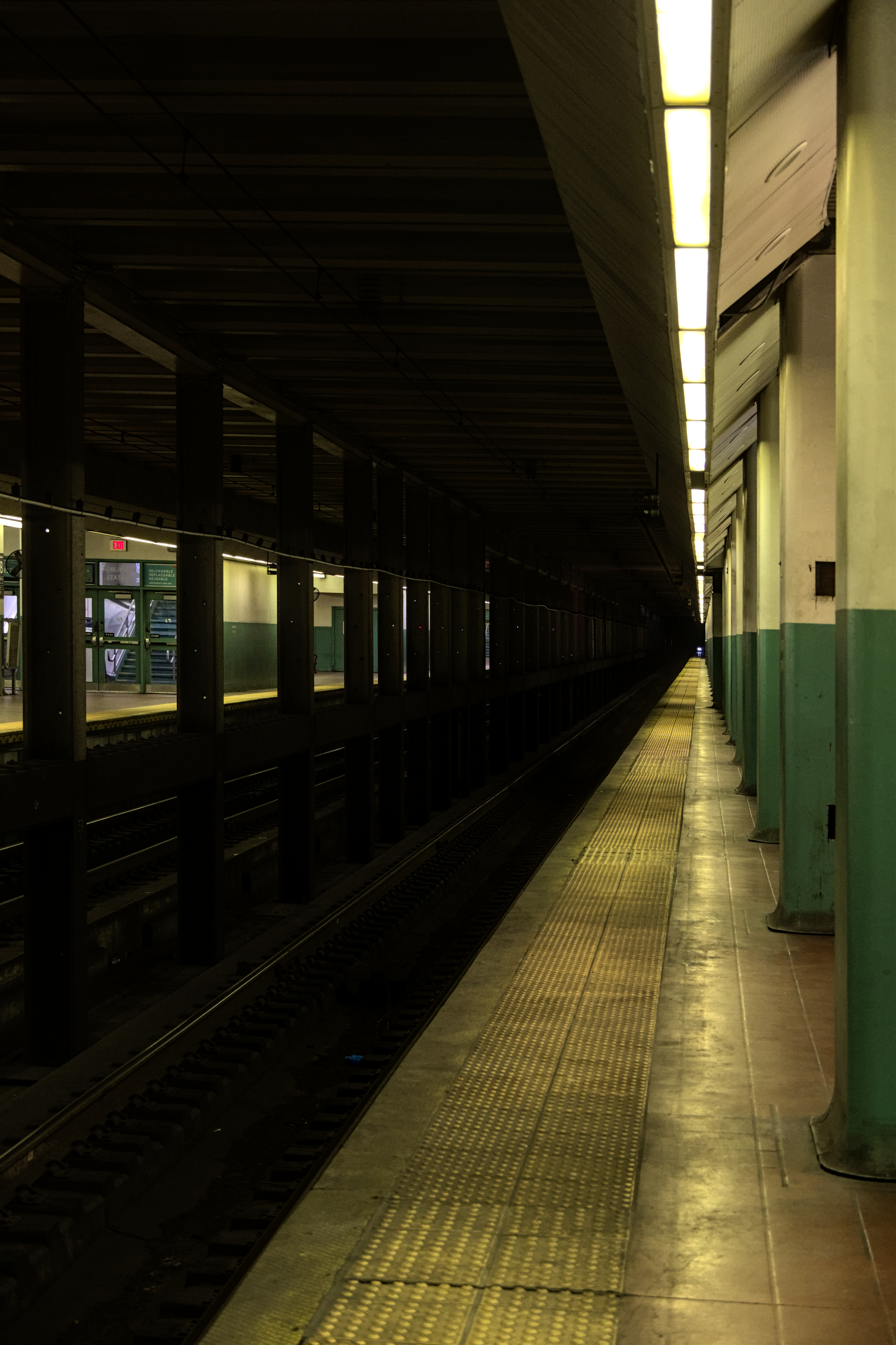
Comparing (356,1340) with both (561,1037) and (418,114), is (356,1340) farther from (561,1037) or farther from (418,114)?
(418,114)

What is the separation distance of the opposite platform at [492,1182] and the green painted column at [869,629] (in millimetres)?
875

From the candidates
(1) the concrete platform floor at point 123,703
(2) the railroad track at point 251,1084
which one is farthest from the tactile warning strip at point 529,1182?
(1) the concrete platform floor at point 123,703

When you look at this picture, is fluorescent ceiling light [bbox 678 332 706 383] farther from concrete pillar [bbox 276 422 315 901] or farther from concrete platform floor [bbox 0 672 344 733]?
concrete platform floor [bbox 0 672 344 733]

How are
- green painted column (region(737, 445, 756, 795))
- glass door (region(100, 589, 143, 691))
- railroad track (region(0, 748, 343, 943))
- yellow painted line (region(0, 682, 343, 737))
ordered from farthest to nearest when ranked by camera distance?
glass door (region(100, 589, 143, 691)), yellow painted line (region(0, 682, 343, 737)), green painted column (region(737, 445, 756, 795)), railroad track (region(0, 748, 343, 943))

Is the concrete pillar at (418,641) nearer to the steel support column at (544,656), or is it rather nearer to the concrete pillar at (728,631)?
the concrete pillar at (728,631)

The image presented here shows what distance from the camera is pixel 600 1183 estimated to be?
4.59 meters

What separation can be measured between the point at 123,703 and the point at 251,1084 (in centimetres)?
2046

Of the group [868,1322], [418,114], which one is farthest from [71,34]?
[868,1322]

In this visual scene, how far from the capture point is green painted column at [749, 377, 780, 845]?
11.2 meters

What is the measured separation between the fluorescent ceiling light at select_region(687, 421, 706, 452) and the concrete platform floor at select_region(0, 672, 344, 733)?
8.67 metres

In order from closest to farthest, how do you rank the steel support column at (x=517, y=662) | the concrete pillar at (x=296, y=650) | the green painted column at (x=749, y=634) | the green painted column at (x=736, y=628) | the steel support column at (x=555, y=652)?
the concrete pillar at (x=296, y=650) → the green painted column at (x=749, y=634) → the green painted column at (x=736, y=628) → the steel support column at (x=517, y=662) → the steel support column at (x=555, y=652)

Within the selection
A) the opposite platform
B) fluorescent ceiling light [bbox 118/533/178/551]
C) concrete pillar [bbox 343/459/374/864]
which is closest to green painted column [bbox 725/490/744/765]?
concrete pillar [bbox 343/459/374/864]

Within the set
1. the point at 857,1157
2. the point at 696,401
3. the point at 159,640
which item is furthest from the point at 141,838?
the point at 159,640

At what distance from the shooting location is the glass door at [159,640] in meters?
31.5
